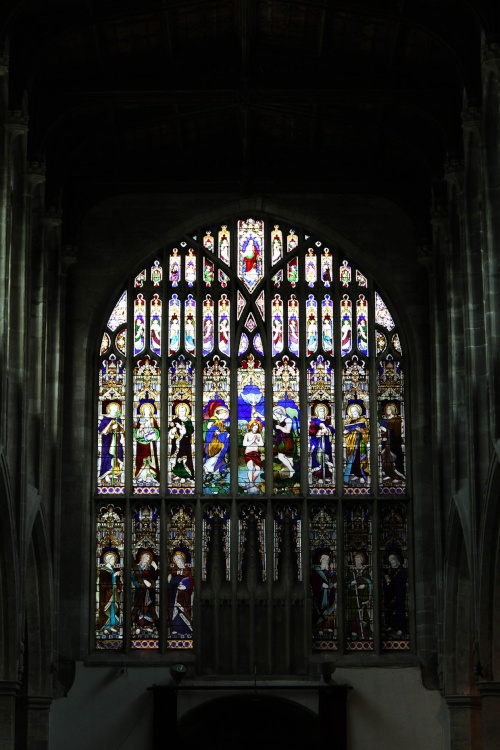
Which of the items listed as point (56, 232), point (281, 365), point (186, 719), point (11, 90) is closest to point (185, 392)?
point (281, 365)

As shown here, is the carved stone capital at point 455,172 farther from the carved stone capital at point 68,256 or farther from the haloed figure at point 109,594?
the haloed figure at point 109,594

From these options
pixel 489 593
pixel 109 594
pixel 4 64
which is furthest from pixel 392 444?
pixel 4 64

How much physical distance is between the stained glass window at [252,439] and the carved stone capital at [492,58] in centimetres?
822

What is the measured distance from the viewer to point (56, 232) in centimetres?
2845

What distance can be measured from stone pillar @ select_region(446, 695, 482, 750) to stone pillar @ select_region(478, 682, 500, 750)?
3124 mm

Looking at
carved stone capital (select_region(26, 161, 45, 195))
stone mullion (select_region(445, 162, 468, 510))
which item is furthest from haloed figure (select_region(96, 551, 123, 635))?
carved stone capital (select_region(26, 161, 45, 195))

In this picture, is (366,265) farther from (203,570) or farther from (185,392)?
(203,570)

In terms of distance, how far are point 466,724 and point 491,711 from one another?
333 cm

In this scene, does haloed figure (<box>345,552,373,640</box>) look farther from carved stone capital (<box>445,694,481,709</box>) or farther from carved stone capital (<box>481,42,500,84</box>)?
carved stone capital (<box>481,42,500,84</box>)

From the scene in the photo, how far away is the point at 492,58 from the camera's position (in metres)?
21.8

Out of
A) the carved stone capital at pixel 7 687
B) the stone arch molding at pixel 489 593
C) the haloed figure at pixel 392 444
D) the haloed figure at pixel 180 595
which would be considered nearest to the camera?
the stone arch molding at pixel 489 593

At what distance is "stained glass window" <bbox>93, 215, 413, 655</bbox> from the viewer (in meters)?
28.5

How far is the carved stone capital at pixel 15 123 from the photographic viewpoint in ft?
76.7

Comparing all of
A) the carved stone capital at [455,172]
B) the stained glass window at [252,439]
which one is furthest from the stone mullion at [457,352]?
the stained glass window at [252,439]
